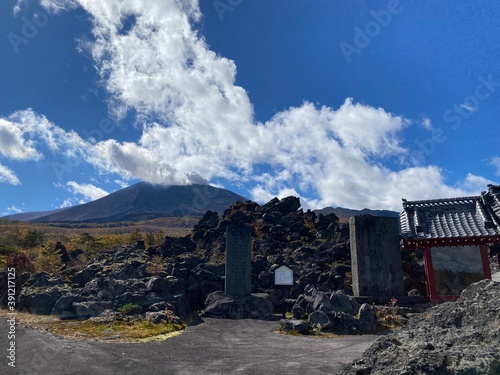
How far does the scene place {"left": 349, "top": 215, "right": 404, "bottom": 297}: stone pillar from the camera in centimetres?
1889

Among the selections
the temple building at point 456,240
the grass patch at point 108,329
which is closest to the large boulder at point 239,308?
the grass patch at point 108,329

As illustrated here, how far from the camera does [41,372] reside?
340 inches

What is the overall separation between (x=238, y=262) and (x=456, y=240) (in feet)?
41.1

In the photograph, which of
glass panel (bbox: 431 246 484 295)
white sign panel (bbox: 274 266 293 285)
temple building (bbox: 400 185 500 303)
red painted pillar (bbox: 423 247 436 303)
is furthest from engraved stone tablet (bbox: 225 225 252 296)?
glass panel (bbox: 431 246 484 295)

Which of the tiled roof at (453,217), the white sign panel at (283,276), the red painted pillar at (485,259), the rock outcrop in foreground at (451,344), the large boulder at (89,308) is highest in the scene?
the tiled roof at (453,217)

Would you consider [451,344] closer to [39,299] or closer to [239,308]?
[239,308]

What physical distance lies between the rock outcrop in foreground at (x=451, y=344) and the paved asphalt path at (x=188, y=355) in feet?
14.4

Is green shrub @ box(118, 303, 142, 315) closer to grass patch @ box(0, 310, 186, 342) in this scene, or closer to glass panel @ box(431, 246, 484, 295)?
grass patch @ box(0, 310, 186, 342)

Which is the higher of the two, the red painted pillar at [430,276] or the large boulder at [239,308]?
the red painted pillar at [430,276]

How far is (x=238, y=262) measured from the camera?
23094 mm

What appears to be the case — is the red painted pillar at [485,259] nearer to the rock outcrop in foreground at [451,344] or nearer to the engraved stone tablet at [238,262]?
the engraved stone tablet at [238,262]

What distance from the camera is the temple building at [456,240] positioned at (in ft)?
58.5

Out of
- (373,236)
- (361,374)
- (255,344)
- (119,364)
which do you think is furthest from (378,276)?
(361,374)

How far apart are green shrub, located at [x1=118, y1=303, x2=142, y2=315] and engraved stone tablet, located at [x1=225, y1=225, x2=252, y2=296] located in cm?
620
